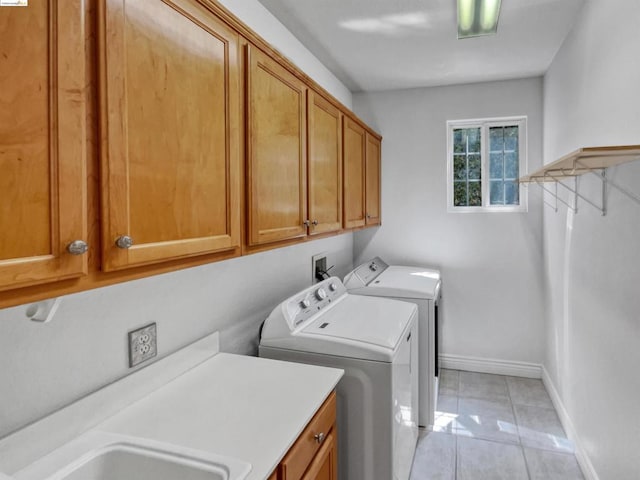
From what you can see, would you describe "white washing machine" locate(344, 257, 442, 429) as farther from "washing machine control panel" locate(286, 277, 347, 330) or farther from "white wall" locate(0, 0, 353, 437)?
"white wall" locate(0, 0, 353, 437)

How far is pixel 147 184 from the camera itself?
961 millimetres

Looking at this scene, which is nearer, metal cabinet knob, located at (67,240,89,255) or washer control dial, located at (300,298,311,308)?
metal cabinet knob, located at (67,240,89,255)

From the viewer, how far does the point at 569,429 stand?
2605mm

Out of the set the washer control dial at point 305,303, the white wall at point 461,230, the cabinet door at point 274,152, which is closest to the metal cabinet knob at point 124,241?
the cabinet door at point 274,152

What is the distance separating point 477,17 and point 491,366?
9.25ft

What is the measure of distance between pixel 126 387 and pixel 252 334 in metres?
0.82

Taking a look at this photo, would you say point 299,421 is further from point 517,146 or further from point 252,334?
point 517,146

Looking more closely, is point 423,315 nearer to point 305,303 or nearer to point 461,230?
point 305,303

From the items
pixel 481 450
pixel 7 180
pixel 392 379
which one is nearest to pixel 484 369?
pixel 481 450

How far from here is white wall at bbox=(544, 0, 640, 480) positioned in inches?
64.0

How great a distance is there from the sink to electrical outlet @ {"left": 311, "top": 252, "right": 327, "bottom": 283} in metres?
1.88

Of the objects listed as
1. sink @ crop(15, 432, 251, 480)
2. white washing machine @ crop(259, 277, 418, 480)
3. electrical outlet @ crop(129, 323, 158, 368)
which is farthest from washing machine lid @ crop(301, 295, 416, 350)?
sink @ crop(15, 432, 251, 480)

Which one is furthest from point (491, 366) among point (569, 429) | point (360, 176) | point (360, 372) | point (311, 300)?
point (360, 372)

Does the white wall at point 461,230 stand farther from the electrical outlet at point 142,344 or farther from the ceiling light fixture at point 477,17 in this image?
the electrical outlet at point 142,344
